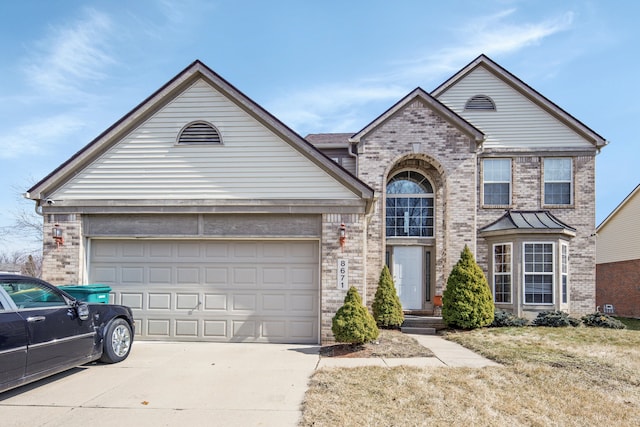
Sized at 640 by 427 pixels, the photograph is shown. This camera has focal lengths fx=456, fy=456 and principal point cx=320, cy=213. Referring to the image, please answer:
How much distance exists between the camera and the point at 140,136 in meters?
10.5

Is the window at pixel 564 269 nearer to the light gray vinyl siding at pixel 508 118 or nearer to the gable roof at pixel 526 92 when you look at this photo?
the light gray vinyl siding at pixel 508 118

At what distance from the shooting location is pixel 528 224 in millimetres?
14375

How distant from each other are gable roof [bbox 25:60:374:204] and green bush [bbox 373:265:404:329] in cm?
387

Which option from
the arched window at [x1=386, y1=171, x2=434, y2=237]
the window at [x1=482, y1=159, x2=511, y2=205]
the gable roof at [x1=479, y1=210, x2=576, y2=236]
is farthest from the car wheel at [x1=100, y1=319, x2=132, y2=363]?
the window at [x1=482, y1=159, x2=511, y2=205]

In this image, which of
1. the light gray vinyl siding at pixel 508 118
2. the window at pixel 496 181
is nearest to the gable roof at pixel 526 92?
the light gray vinyl siding at pixel 508 118

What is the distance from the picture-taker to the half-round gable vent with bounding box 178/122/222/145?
1039cm

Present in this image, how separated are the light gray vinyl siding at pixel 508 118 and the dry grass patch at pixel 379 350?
877cm

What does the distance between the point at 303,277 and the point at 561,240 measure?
9019mm

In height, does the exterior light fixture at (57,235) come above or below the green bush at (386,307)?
above

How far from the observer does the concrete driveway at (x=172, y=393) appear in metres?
5.37

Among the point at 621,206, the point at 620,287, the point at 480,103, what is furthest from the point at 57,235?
the point at 621,206

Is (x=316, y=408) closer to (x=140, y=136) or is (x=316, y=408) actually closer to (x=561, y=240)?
(x=140, y=136)

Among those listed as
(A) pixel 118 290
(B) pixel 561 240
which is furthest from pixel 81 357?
(B) pixel 561 240

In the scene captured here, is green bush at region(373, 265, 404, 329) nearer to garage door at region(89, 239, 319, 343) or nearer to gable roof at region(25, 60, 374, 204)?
garage door at region(89, 239, 319, 343)
